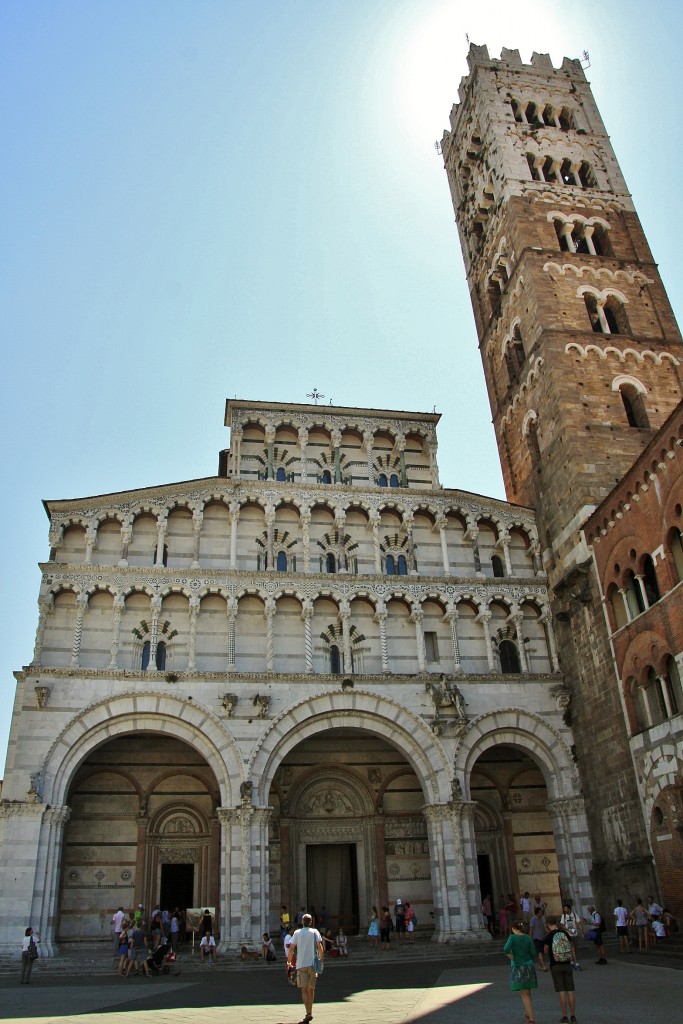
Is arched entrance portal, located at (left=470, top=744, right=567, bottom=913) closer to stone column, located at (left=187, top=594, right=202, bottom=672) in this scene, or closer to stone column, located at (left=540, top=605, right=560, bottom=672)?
stone column, located at (left=540, top=605, right=560, bottom=672)

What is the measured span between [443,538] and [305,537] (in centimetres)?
425

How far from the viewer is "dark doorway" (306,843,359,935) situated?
2164 cm

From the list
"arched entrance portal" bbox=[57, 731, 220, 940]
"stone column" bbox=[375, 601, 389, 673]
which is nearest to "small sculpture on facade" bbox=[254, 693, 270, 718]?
"arched entrance portal" bbox=[57, 731, 220, 940]

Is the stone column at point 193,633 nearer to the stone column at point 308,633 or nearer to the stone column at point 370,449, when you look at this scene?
the stone column at point 308,633

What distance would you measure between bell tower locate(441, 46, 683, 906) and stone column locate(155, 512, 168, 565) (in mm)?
11340

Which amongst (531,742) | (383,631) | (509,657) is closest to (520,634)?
(509,657)

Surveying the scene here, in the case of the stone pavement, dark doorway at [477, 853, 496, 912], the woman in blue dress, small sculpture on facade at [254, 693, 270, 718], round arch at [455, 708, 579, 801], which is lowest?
the stone pavement

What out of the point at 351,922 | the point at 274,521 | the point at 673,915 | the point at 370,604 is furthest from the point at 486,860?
the point at 274,521

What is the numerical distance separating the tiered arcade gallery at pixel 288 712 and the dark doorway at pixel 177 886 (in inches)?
2.4

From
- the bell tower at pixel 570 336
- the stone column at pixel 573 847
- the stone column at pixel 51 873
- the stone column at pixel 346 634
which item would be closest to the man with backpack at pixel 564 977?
the bell tower at pixel 570 336

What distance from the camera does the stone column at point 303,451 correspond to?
2459 centimetres

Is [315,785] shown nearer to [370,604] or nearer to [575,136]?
[370,604]

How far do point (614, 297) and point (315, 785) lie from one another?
1900 centimetres

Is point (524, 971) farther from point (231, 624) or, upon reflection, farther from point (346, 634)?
point (231, 624)
